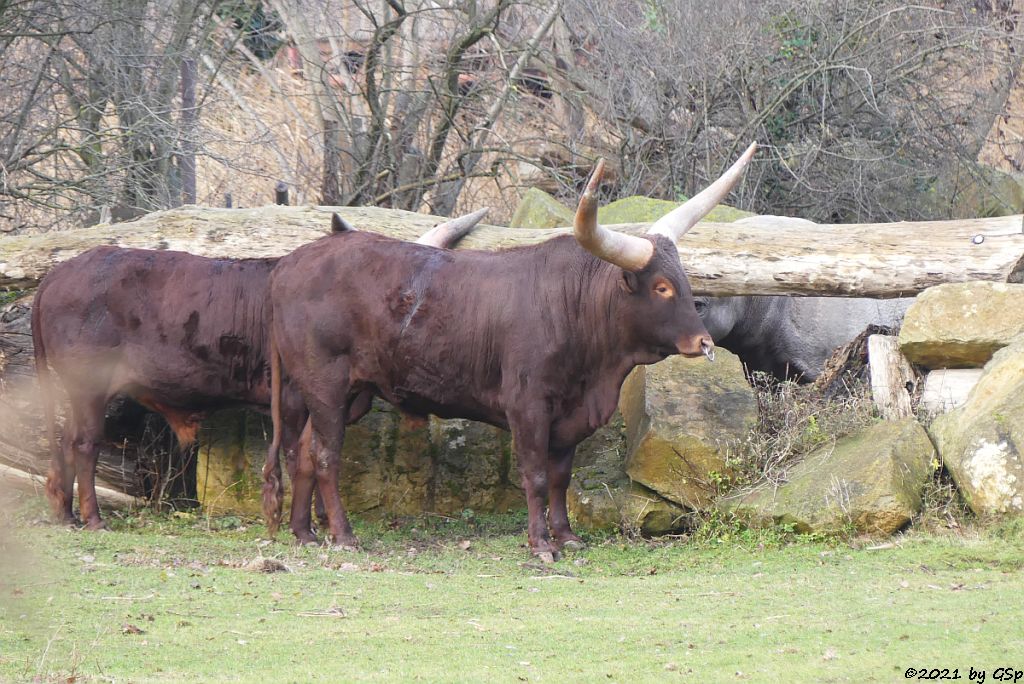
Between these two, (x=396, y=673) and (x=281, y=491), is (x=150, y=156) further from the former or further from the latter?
(x=396, y=673)

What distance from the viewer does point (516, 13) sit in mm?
16594

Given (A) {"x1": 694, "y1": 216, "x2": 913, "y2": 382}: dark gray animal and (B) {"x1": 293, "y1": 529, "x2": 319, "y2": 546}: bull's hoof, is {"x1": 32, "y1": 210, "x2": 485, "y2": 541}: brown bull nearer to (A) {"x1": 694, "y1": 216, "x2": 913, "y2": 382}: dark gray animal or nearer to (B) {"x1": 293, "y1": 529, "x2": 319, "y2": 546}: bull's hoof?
(B) {"x1": 293, "y1": 529, "x2": 319, "y2": 546}: bull's hoof

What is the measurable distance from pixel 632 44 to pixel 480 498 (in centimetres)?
778

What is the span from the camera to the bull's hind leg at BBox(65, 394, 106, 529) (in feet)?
32.7

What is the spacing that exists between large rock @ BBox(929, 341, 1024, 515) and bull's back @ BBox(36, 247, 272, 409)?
5199 millimetres

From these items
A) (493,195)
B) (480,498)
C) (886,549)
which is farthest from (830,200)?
(886,549)

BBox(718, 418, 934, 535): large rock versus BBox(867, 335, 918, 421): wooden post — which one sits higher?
BBox(867, 335, 918, 421): wooden post

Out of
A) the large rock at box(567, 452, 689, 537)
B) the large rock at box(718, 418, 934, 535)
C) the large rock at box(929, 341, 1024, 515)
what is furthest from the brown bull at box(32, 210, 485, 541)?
the large rock at box(929, 341, 1024, 515)

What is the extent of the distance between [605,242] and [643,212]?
410cm

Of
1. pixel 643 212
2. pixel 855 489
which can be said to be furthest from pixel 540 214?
pixel 855 489

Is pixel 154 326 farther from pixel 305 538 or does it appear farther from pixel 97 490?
pixel 305 538

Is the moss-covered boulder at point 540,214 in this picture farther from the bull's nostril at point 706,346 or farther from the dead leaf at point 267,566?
the dead leaf at point 267,566

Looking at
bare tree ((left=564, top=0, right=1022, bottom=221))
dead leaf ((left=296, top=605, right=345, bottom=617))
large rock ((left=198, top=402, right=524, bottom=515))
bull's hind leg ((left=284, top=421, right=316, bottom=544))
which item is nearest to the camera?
dead leaf ((left=296, top=605, right=345, bottom=617))

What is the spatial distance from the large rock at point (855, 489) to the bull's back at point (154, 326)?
3.98 m
